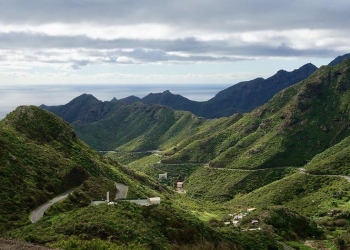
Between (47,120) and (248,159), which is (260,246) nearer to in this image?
(47,120)

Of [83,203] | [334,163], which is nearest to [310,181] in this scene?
[334,163]

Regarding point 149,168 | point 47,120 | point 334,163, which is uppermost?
point 47,120

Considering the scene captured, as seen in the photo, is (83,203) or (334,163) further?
(334,163)

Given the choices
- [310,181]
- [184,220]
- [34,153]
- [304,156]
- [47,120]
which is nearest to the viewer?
[184,220]

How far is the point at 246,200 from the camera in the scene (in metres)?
101

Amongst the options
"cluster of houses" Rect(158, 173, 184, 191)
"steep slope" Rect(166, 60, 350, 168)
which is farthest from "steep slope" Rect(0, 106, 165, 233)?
"steep slope" Rect(166, 60, 350, 168)

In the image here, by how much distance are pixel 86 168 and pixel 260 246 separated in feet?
109

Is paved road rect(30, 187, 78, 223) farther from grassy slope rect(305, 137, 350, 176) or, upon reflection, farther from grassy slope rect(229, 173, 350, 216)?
grassy slope rect(305, 137, 350, 176)

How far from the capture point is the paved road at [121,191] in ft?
197

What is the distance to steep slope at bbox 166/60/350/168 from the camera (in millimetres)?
127562

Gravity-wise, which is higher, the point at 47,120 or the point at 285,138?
the point at 47,120

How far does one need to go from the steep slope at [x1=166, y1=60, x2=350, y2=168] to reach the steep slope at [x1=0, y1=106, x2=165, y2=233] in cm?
6498

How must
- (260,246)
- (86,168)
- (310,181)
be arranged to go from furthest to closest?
(310,181) < (86,168) < (260,246)

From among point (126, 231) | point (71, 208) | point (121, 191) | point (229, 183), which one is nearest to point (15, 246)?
point (126, 231)
